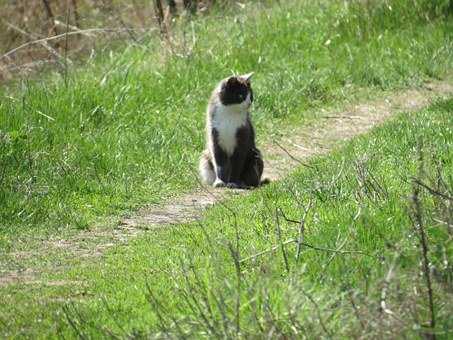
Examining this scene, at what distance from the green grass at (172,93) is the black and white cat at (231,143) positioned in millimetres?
316

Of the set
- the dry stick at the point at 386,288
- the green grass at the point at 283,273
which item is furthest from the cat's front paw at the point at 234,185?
the dry stick at the point at 386,288

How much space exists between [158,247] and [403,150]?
2.64 metres

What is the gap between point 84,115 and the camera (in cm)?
1089

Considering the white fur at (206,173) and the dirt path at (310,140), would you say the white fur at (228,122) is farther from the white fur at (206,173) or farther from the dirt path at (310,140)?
the dirt path at (310,140)

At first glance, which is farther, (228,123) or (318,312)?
(228,123)

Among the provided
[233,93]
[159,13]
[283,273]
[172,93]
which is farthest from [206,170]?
[283,273]

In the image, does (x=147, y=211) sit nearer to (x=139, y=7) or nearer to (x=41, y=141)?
(x=41, y=141)

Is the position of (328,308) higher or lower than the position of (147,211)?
higher

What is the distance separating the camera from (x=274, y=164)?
11109mm

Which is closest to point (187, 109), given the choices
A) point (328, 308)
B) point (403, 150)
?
point (403, 150)

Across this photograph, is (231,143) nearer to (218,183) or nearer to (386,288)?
(218,183)

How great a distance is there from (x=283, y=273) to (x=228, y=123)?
4541 mm

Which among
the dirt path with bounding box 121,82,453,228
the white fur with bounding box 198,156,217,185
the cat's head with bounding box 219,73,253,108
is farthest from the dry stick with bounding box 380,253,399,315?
the cat's head with bounding box 219,73,253,108

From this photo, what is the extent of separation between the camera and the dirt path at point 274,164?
7.83 metres
